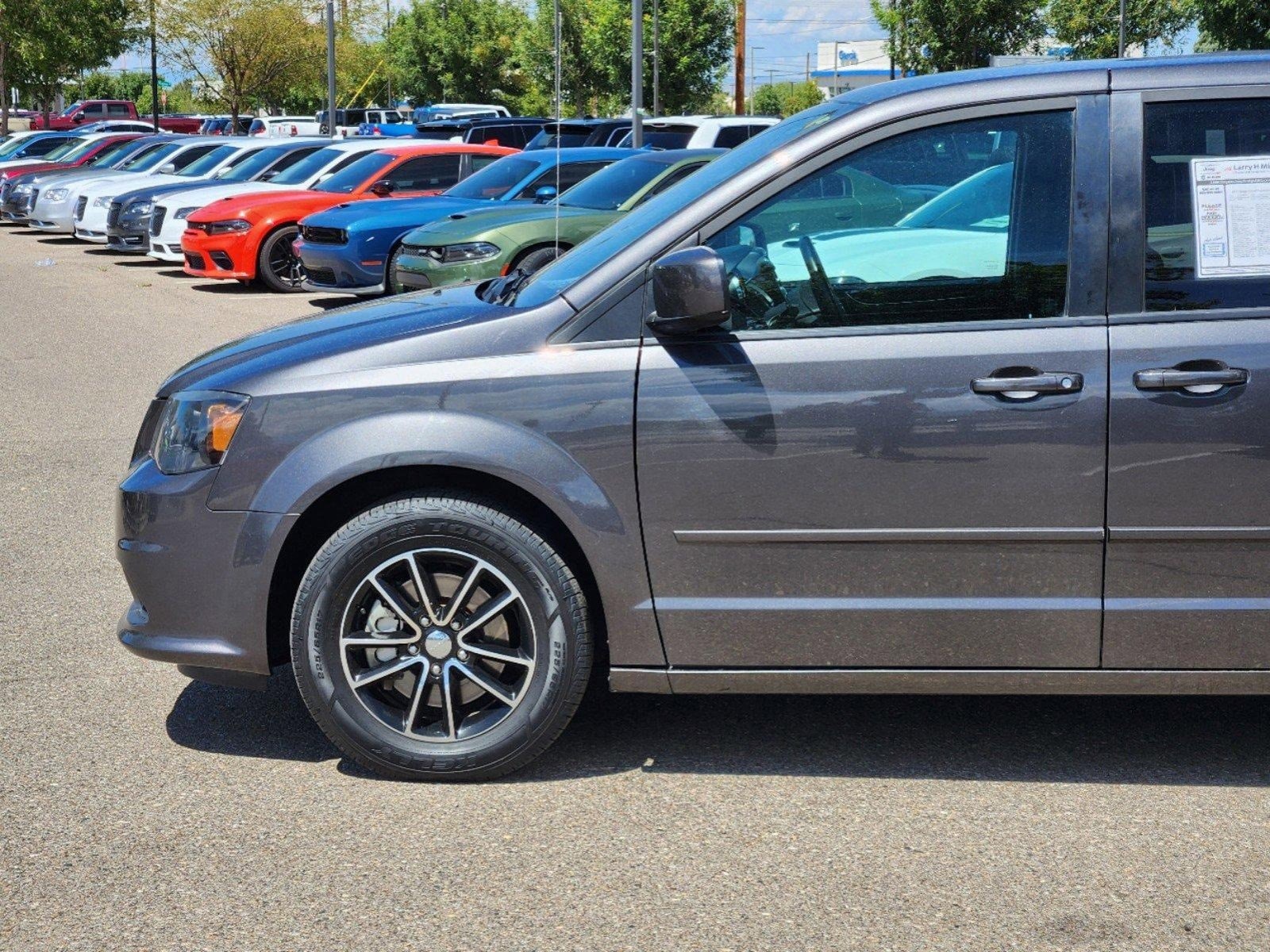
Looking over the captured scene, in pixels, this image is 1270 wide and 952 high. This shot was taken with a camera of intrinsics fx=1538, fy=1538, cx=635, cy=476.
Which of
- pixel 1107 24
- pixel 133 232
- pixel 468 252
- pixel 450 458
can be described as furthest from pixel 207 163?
pixel 1107 24

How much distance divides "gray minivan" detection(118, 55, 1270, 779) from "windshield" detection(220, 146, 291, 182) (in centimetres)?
1802

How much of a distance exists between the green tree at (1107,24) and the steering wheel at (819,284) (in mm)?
37572

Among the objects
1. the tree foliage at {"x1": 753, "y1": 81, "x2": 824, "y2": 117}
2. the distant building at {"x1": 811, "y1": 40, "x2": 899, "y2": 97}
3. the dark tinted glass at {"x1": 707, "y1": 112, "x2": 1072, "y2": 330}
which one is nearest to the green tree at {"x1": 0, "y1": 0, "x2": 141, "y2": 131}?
the tree foliage at {"x1": 753, "y1": 81, "x2": 824, "y2": 117}

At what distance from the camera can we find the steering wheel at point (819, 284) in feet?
12.6

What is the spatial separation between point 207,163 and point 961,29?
2450 cm

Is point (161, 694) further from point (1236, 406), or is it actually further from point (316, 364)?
point (1236, 406)

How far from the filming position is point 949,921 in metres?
3.26

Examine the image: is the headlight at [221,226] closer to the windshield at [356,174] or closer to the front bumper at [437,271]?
the windshield at [356,174]

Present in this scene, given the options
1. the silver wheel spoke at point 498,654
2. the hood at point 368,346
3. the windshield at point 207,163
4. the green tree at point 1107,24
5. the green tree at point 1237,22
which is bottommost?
the silver wheel spoke at point 498,654

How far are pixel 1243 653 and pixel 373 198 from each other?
1399 centimetres

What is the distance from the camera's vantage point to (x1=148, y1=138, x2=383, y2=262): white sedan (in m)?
19.2

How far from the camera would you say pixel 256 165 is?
21562mm

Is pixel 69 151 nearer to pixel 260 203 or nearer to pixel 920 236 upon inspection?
pixel 260 203

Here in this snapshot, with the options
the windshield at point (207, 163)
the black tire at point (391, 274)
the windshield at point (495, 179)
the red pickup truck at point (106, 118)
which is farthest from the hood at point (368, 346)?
the red pickup truck at point (106, 118)
